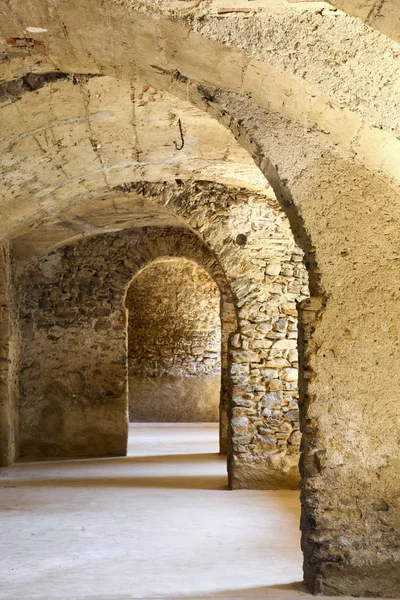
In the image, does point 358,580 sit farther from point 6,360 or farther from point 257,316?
point 6,360

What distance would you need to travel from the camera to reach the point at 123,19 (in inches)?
126

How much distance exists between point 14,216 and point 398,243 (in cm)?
383

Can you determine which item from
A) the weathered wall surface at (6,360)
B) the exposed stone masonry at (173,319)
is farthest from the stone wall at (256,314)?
the exposed stone masonry at (173,319)

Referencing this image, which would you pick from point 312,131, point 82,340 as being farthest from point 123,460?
point 312,131

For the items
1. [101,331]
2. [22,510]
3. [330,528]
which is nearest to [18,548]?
[22,510]

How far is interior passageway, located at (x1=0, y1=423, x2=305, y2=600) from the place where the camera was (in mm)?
4051

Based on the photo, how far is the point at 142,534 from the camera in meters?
5.40

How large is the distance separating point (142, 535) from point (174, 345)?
945cm

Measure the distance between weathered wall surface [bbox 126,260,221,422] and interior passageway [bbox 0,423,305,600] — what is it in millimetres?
5396

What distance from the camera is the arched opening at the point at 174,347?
14.6 meters

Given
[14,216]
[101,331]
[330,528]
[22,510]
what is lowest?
[22,510]

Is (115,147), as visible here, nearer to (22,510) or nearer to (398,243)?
(398,243)

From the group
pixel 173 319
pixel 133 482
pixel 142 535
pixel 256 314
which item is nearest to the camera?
pixel 142 535

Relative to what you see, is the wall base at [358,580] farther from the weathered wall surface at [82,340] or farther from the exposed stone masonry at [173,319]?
the exposed stone masonry at [173,319]
